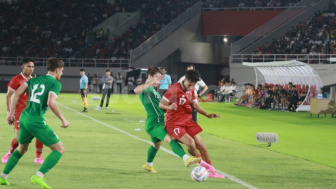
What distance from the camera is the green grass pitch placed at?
1129 centimetres

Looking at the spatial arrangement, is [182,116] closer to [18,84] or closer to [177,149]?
[177,149]

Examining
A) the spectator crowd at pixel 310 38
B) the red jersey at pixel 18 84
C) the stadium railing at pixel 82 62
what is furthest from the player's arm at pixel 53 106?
the stadium railing at pixel 82 62

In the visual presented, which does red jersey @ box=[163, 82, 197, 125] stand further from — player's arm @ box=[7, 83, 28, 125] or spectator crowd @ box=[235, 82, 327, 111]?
spectator crowd @ box=[235, 82, 327, 111]

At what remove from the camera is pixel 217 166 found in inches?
539

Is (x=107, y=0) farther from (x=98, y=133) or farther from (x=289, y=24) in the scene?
(x=98, y=133)

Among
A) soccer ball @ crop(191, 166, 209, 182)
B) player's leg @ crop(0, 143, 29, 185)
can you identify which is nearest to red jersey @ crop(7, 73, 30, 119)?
player's leg @ crop(0, 143, 29, 185)

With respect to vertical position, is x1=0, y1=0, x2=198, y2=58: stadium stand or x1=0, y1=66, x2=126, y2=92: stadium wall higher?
x1=0, y1=0, x2=198, y2=58: stadium stand

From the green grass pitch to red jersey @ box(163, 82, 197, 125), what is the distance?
39.5 inches

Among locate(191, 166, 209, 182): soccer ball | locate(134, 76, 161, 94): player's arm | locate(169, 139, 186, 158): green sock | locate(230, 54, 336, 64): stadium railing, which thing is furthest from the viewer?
locate(230, 54, 336, 64): stadium railing

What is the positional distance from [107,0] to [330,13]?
27847mm

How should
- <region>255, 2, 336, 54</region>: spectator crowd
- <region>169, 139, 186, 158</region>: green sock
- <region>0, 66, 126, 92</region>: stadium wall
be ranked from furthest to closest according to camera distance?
1. <region>0, 66, 126, 92</region>: stadium wall
2. <region>255, 2, 336, 54</region>: spectator crowd
3. <region>169, 139, 186, 158</region>: green sock

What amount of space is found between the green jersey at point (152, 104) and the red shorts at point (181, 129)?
1.15 ft

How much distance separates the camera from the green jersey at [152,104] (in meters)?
12.2

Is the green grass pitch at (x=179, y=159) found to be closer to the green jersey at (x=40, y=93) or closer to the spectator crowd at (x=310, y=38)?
the green jersey at (x=40, y=93)
